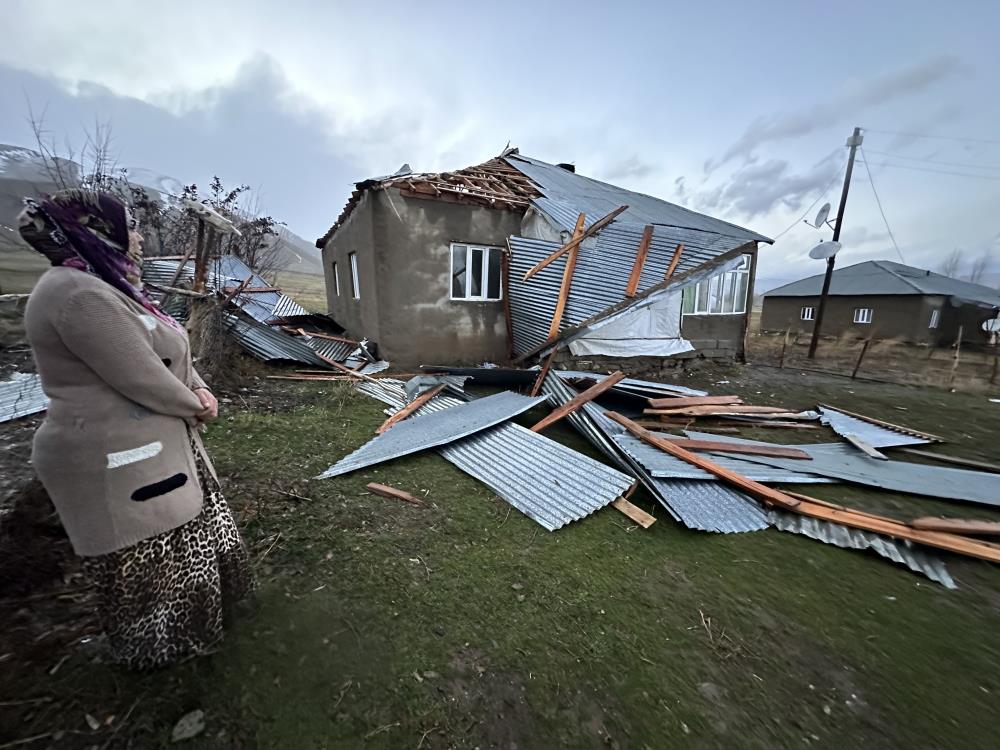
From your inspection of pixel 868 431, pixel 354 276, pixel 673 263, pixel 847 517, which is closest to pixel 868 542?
pixel 847 517

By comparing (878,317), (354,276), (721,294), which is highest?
(354,276)

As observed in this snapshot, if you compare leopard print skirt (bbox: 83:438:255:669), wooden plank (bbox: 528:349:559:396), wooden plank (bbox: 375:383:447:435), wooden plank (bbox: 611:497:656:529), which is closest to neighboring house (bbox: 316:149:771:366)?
wooden plank (bbox: 528:349:559:396)

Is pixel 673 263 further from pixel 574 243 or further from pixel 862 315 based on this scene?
pixel 862 315

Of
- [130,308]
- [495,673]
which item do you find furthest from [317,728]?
[130,308]

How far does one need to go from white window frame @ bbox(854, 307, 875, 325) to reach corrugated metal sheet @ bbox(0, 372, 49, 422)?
29.9 m

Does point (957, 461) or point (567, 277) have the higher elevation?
point (567, 277)

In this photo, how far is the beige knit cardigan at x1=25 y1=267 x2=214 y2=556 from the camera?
4.28ft

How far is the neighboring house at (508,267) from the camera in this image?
693 centimetres

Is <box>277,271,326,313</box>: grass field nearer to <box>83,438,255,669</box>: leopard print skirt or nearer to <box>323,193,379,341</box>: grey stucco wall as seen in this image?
<box>323,193,379,341</box>: grey stucco wall

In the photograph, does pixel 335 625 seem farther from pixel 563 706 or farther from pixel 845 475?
pixel 845 475

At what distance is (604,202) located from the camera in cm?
934

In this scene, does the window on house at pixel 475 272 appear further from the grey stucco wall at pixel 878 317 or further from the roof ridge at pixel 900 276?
the roof ridge at pixel 900 276

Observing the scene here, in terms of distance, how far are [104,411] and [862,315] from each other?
94.8ft

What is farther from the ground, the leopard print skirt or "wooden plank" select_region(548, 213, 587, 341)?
"wooden plank" select_region(548, 213, 587, 341)
